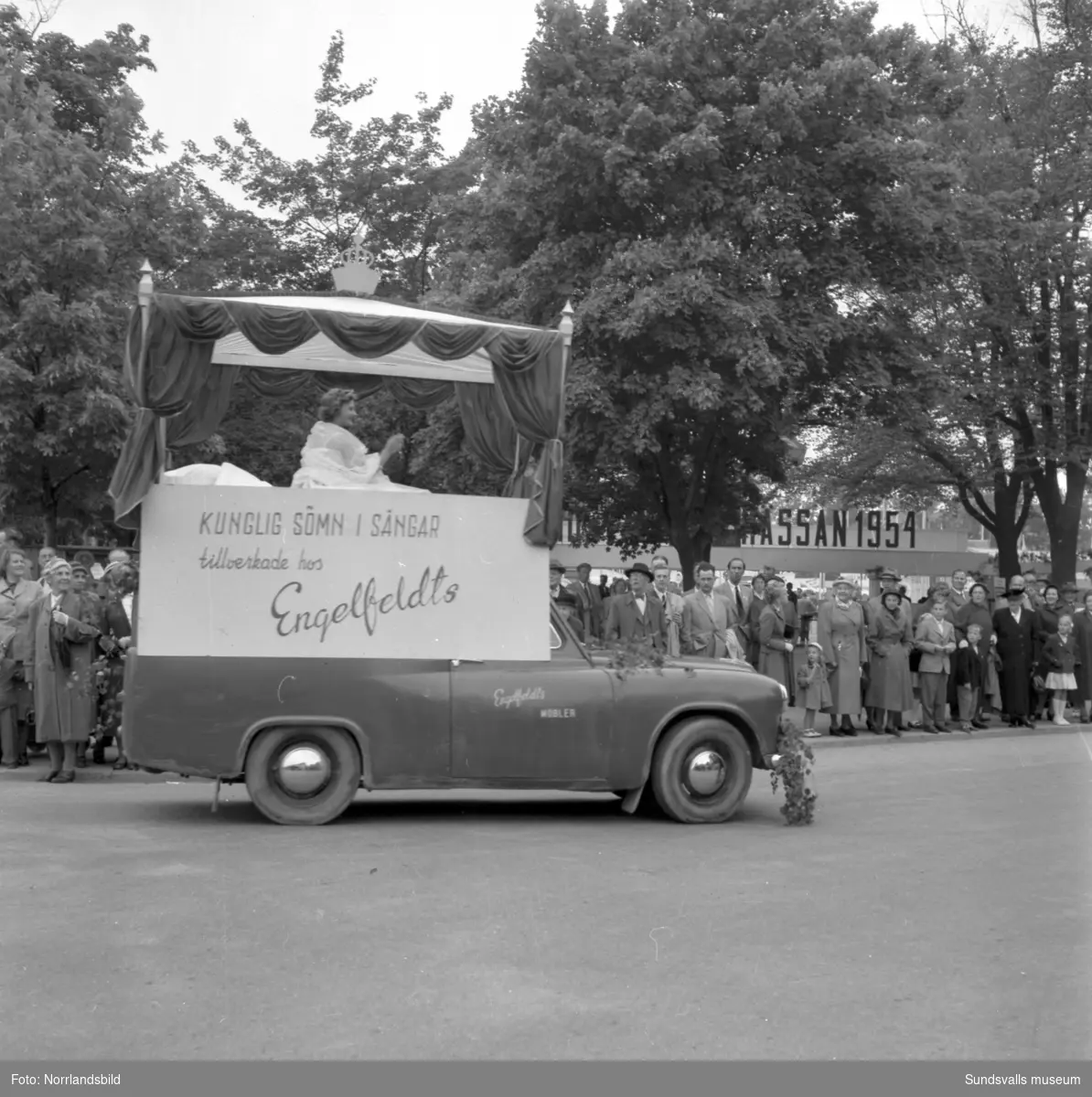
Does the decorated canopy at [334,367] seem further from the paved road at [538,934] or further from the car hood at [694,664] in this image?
the paved road at [538,934]

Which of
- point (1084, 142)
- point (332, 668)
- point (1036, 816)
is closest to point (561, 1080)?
point (332, 668)

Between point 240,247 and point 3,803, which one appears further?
Answer: point 240,247

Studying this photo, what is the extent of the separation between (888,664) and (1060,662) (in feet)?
10.5

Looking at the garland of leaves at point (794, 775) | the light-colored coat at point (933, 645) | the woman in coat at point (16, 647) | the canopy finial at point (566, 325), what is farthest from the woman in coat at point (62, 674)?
the light-colored coat at point (933, 645)

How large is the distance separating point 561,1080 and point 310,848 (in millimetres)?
4324

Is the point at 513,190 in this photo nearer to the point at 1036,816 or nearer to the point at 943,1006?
the point at 1036,816

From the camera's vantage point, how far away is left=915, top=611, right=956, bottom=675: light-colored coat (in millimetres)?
17375

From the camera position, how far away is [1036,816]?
34.7 ft

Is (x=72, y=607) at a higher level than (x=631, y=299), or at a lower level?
lower

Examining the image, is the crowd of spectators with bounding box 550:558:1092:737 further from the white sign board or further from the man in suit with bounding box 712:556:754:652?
the white sign board

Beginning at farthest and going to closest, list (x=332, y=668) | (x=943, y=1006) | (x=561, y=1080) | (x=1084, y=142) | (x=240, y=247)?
(x=240, y=247)
(x=1084, y=142)
(x=332, y=668)
(x=943, y=1006)
(x=561, y=1080)

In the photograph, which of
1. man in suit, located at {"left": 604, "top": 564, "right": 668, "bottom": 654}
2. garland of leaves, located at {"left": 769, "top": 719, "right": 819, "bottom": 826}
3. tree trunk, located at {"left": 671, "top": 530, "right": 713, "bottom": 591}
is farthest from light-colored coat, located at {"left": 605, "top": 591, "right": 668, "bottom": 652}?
tree trunk, located at {"left": 671, "top": 530, "right": 713, "bottom": 591}

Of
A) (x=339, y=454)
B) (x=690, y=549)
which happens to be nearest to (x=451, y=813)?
(x=339, y=454)

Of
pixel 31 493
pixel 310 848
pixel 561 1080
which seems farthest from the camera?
pixel 31 493
